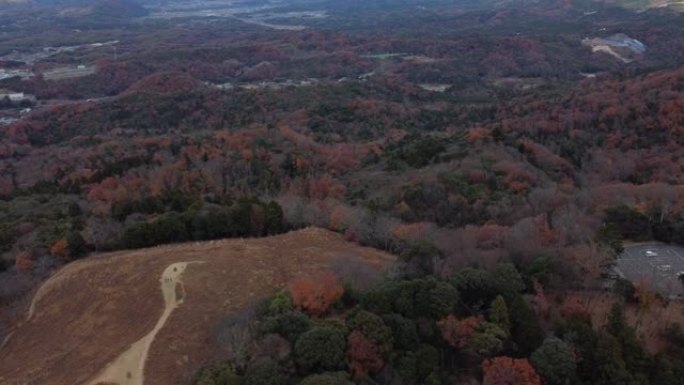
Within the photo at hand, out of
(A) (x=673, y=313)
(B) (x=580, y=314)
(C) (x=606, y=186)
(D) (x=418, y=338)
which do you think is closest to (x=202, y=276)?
(D) (x=418, y=338)

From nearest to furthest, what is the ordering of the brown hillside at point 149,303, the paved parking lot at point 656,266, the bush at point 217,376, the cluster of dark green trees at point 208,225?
1. the bush at point 217,376
2. the brown hillside at point 149,303
3. the paved parking lot at point 656,266
4. the cluster of dark green trees at point 208,225

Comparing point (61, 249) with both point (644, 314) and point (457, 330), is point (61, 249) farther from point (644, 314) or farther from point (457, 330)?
point (644, 314)

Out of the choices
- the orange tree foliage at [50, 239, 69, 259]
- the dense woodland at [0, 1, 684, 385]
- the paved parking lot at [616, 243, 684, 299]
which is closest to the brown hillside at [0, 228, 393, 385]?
the orange tree foliage at [50, 239, 69, 259]

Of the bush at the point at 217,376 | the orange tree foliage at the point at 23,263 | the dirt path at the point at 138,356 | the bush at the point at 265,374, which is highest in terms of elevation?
the bush at the point at 265,374

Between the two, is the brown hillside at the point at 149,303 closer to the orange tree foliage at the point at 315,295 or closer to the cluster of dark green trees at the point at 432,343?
the cluster of dark green trees at the point at 432,343

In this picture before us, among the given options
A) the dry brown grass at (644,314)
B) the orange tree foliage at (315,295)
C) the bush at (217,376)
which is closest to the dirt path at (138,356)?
the bush at (217,376)

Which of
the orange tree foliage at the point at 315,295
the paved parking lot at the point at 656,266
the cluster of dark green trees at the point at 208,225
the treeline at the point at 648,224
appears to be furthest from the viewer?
the treeline at the point at 648,224

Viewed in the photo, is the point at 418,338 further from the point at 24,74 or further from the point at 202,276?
the point at 24,74
